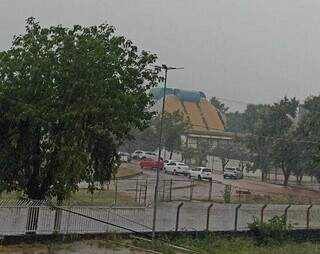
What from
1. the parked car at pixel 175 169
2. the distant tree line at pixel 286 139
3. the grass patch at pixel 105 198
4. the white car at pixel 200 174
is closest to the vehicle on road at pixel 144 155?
the parked car at pixel 175 169

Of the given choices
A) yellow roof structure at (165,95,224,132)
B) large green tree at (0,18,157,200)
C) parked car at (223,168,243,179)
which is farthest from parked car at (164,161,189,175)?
yellow roof structure at (165,95,224,132)

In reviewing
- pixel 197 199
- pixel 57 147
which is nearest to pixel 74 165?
pixel 57 147

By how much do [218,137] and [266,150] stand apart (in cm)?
2847

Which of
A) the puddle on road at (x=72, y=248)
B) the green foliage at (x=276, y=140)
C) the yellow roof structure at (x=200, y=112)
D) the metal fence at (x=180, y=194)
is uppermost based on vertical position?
the yellow roof structure at (x=200, y=112)

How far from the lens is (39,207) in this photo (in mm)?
18594

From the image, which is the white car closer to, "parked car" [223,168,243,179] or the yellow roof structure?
"parked car" [223,168,243,179]

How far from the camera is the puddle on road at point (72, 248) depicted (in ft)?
56.8

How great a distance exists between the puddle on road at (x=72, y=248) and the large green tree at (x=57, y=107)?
1.99 m

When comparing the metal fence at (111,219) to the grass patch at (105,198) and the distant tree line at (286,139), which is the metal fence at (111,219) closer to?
the grass patch at (105,198)

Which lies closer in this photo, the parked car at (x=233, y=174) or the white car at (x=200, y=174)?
the white car at (x=200, y=174)

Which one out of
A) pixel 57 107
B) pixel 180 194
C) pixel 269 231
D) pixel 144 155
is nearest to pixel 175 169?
pixel 144 155

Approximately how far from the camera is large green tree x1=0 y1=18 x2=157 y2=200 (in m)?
19.2

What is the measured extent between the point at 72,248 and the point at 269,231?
9.87m

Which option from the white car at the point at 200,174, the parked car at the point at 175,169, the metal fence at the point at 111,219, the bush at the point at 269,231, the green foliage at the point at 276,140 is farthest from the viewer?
the parked car at the point at 175,169
